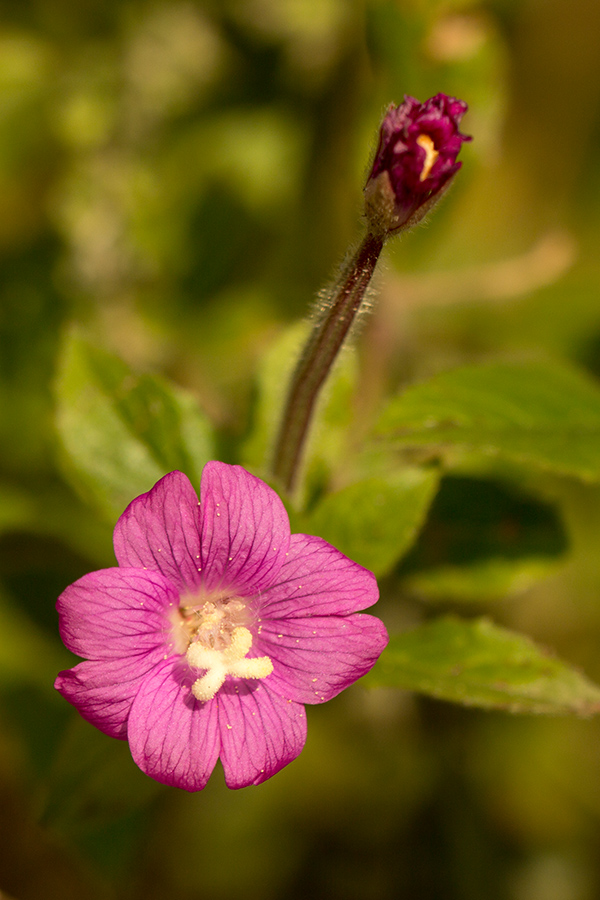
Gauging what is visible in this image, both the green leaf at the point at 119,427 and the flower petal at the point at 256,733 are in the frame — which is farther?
the green leaf at the point at 119,427

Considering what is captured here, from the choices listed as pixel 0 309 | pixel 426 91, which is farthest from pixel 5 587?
pixel 426 91

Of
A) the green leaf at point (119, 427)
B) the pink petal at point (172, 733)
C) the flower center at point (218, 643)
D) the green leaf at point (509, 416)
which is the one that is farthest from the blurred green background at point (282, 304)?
the pink petal at point (172, 733)

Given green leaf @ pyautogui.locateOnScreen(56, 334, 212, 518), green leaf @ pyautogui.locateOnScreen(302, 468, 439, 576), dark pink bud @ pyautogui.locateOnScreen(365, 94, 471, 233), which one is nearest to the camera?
dark pink bud @ pyautogui.locateOnScreen(365, 94, 471, 233)

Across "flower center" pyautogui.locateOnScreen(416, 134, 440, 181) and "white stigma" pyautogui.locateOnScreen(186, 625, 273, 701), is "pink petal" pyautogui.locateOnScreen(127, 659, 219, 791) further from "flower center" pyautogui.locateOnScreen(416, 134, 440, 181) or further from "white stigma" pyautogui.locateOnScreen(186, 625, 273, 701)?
"flower center" pyautogui.locateOnScreen(416, 134, 440, 181)

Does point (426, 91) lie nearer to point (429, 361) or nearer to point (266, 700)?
point (429, 361)

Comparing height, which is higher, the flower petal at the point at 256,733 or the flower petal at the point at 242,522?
the flower petal at the point at 242,522

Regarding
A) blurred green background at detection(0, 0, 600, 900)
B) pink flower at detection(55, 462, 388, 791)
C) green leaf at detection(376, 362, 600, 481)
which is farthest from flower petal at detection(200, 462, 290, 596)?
blurred green background at detection(0, 0, 600, 900)

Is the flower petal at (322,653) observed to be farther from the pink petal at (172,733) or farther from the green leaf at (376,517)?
the green leaf at (376,517)
